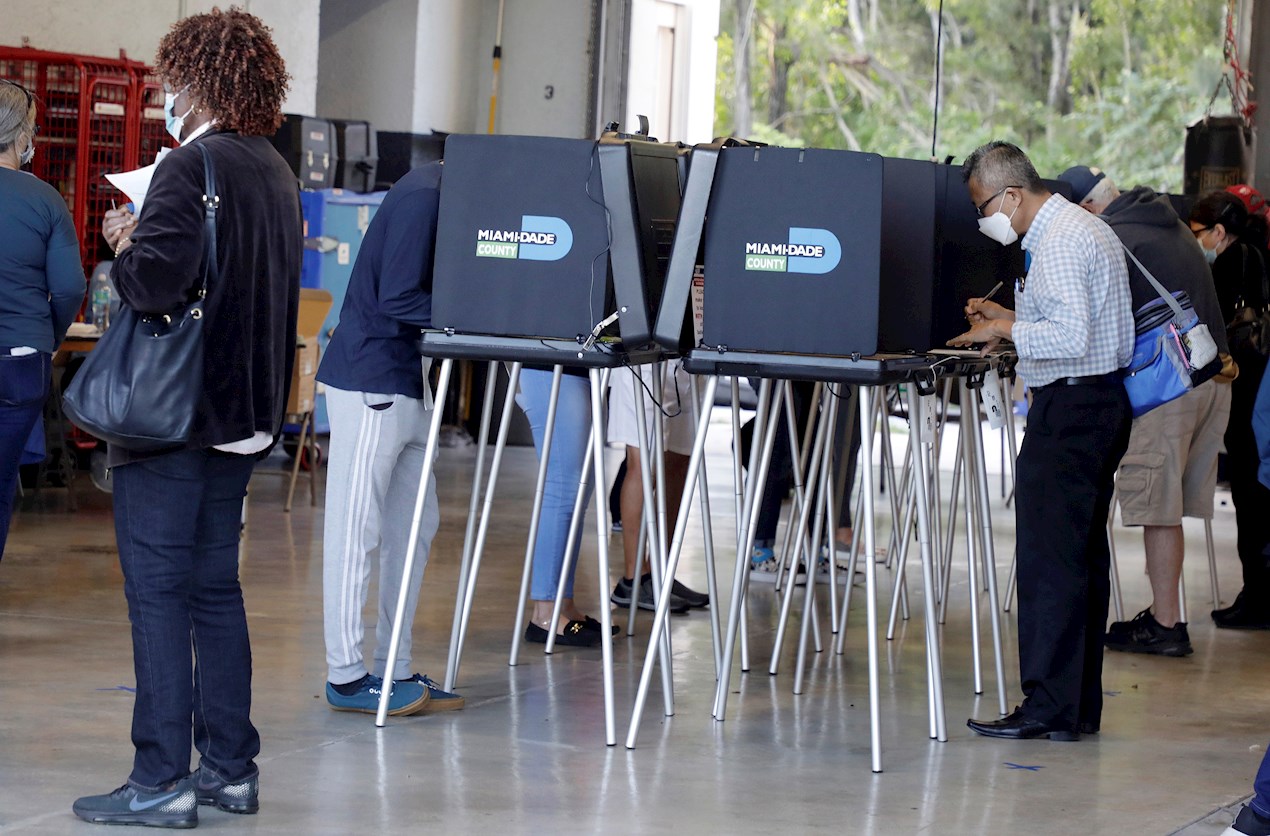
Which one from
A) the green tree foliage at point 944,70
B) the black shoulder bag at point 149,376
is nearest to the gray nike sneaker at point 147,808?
Result: the black shoulder bag at point 149,376

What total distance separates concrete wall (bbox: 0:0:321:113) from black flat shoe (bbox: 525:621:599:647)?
4.81 metres

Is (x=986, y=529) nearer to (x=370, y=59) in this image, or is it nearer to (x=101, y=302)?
(x=101, y=302)

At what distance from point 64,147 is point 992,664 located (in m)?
5.38

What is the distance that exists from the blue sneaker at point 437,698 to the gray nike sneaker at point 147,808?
0.97m

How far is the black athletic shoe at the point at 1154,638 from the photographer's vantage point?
5195 mm

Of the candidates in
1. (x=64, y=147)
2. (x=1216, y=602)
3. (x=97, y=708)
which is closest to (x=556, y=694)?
(x=97, y=708)

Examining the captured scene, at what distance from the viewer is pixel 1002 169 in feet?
13.0

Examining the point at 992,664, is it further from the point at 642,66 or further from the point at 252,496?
the point at 642,66

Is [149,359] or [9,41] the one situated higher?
[9,41]

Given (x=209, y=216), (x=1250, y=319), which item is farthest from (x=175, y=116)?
(x=1250, y=319)

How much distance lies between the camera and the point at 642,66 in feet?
37.1

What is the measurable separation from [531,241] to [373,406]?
0.54 meters

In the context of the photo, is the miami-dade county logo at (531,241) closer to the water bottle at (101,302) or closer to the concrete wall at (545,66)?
the water bottle at (101,302)

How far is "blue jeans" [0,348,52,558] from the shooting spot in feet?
13.8
